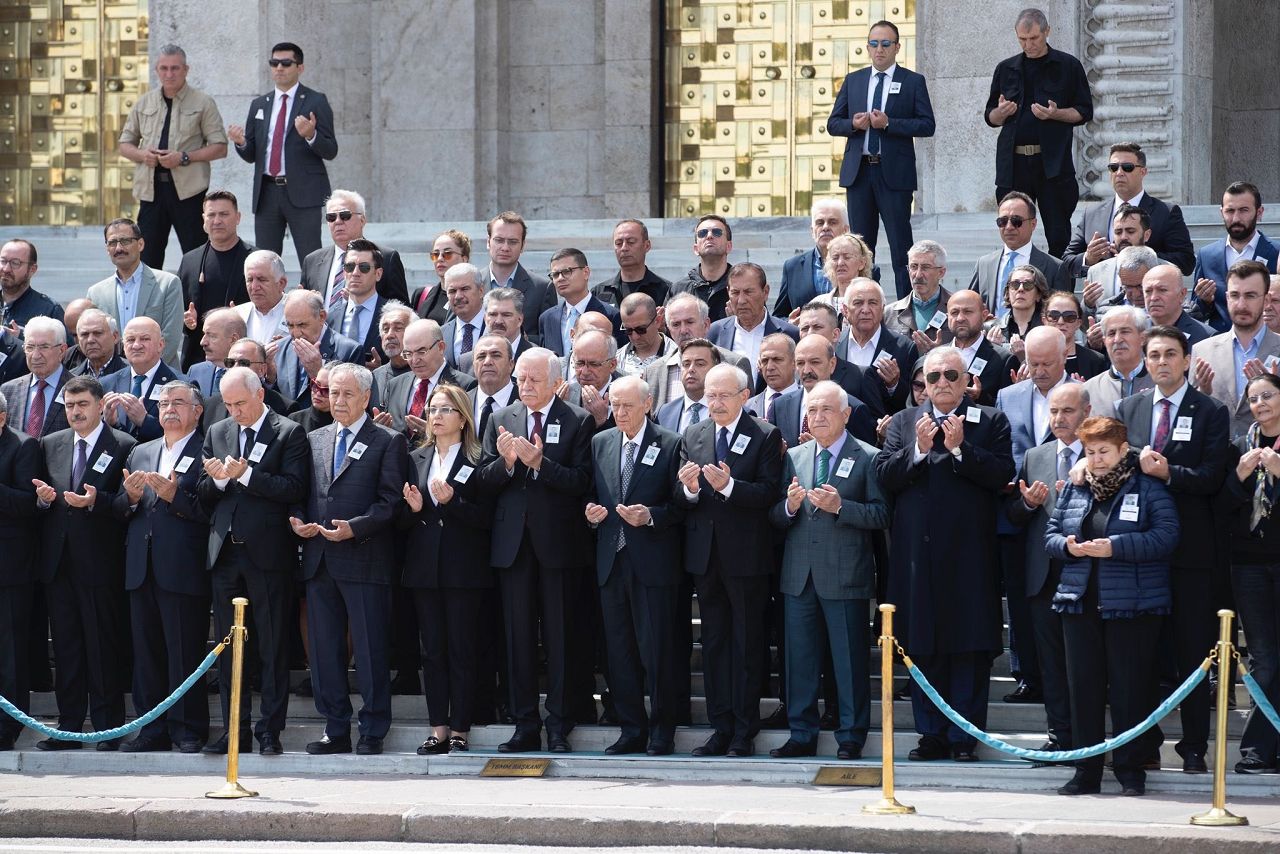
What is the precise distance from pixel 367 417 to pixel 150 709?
222 cm

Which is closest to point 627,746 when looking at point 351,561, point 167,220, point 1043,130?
point 351,561

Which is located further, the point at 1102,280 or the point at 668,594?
the point at 1102,280

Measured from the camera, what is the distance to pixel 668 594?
12.3 m

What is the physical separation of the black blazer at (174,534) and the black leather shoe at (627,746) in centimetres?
264

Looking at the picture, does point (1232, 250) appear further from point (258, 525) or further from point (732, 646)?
point (258, 525)

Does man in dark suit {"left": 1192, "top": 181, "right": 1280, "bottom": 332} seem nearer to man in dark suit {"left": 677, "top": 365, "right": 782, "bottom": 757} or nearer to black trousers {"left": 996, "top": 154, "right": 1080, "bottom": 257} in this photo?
black trousers {"left": 996, "top": 154, "right": 1080, "bottom": 257}

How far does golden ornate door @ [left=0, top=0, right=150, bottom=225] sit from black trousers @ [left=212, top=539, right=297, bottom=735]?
12051mm

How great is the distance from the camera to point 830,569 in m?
12.0

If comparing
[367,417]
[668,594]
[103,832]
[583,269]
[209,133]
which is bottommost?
[103,832]

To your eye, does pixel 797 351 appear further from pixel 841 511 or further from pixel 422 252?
pixel 422 252

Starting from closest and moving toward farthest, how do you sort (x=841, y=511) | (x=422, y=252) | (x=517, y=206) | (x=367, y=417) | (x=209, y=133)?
(x=841, y=511) < (x=367, y=417) < (x=209, y=133) < (x=422, y=252) < (x=517, y=206)

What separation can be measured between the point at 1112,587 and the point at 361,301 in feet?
18.4

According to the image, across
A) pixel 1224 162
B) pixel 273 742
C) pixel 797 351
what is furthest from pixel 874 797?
pixel 1224 162

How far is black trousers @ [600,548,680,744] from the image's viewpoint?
12266 mm
